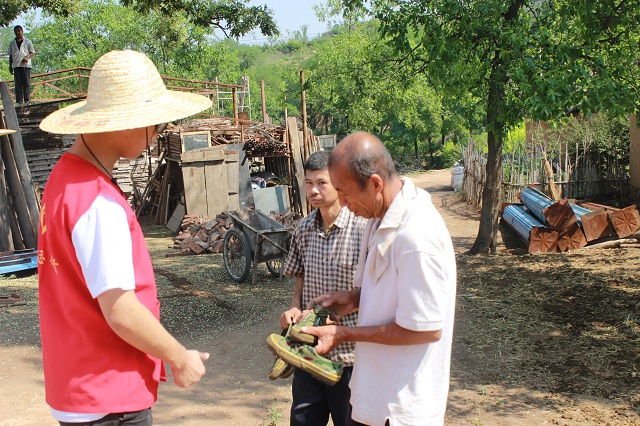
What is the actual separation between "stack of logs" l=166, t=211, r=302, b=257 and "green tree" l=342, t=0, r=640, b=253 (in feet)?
17.0

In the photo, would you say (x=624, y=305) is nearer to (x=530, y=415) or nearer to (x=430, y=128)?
(x=530, y=415)

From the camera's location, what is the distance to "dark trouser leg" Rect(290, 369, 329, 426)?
10.3 feet

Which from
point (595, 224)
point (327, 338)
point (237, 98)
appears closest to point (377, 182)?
point (327, 338)

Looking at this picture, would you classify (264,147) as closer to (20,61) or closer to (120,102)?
(20,61)

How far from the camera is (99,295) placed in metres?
2.00

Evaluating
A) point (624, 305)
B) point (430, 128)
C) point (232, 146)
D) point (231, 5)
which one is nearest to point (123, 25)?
point (430, 128)

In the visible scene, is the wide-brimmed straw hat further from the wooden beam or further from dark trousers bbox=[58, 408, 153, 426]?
the wooden beam

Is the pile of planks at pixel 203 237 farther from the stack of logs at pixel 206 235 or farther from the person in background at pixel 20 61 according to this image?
the person in background at pixel 20 61

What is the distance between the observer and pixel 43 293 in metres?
2.17

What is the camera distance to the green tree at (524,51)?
7016 mm

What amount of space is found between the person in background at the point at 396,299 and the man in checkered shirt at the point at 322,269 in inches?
28.0

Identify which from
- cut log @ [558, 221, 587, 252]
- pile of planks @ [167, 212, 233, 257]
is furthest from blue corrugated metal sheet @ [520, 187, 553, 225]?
pile of planks @ [167, 212, 233, 257]

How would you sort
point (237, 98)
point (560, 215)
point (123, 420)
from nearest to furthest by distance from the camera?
point (123, 420)
point (560, 215)
point (237, 98)

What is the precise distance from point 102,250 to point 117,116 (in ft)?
1.73
